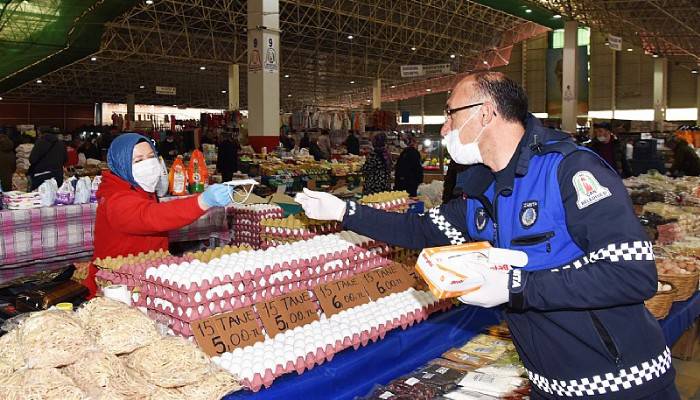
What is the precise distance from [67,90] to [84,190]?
38465 mm

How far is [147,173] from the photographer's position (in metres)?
3.19

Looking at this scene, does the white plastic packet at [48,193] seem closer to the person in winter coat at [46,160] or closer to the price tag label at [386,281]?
the price tag label at [386,281]

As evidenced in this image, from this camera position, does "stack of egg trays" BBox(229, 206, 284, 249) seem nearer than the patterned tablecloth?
Yes

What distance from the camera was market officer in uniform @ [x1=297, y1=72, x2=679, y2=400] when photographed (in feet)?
5.26

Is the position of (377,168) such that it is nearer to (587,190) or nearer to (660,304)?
(660,304)

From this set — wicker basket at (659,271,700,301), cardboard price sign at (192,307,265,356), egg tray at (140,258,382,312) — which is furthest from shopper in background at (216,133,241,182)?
cardboard price sign at (192,307,265,356)

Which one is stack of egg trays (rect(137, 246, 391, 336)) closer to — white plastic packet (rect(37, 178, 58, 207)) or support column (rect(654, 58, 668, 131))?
white plastic packet (rect(37, 178, 58, 207))

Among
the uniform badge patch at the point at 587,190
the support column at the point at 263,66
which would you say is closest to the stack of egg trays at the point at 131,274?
the uniform badge patch at the point at 587,190

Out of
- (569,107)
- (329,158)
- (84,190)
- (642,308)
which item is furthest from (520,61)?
(642,308)

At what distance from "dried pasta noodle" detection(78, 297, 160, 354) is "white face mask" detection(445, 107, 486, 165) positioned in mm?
1212

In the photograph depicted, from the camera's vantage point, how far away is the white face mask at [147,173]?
3.15 meters

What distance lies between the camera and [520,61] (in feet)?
117

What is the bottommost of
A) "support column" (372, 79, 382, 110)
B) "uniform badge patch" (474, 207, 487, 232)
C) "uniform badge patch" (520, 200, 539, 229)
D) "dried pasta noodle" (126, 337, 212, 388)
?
"dried pasta noodle" (126, 337, 212, 388)

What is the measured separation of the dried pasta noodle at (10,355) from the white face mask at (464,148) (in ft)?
5.00
